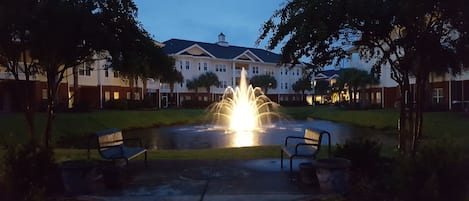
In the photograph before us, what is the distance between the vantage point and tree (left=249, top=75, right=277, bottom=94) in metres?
72.0

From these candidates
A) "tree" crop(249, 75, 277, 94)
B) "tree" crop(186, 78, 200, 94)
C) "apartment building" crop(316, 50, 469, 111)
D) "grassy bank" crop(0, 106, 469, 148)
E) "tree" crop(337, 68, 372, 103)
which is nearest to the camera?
"grassy bank" crop(0, 106, 469, 148)

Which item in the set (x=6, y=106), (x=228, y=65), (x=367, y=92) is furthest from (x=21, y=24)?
(x=228, y=65)

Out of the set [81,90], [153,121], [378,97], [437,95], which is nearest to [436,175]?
[153,121]

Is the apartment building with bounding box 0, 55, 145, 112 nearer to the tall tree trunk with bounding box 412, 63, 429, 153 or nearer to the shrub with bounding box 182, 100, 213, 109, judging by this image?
the shrub with bounding box 182, 100, 213, 109

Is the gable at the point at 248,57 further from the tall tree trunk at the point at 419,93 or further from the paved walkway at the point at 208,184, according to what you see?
the tall tree trunk at the point at 419,93

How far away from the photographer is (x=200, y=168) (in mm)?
10070

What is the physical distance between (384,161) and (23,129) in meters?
22.3

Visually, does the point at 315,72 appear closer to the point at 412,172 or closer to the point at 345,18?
the point at 345,18

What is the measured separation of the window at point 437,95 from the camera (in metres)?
39.8

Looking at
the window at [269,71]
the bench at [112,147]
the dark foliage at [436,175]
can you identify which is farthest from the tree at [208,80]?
the dark foliage at [436,175]

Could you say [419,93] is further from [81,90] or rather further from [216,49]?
→ [216,49]

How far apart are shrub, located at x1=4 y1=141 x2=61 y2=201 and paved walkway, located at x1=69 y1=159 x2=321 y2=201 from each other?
2.42 ft

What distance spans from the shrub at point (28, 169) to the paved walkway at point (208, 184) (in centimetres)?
74

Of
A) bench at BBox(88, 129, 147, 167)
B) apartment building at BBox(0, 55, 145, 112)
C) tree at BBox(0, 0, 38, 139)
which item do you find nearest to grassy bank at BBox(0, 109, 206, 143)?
apartment building at BBox(0, 55, 145, 112)
